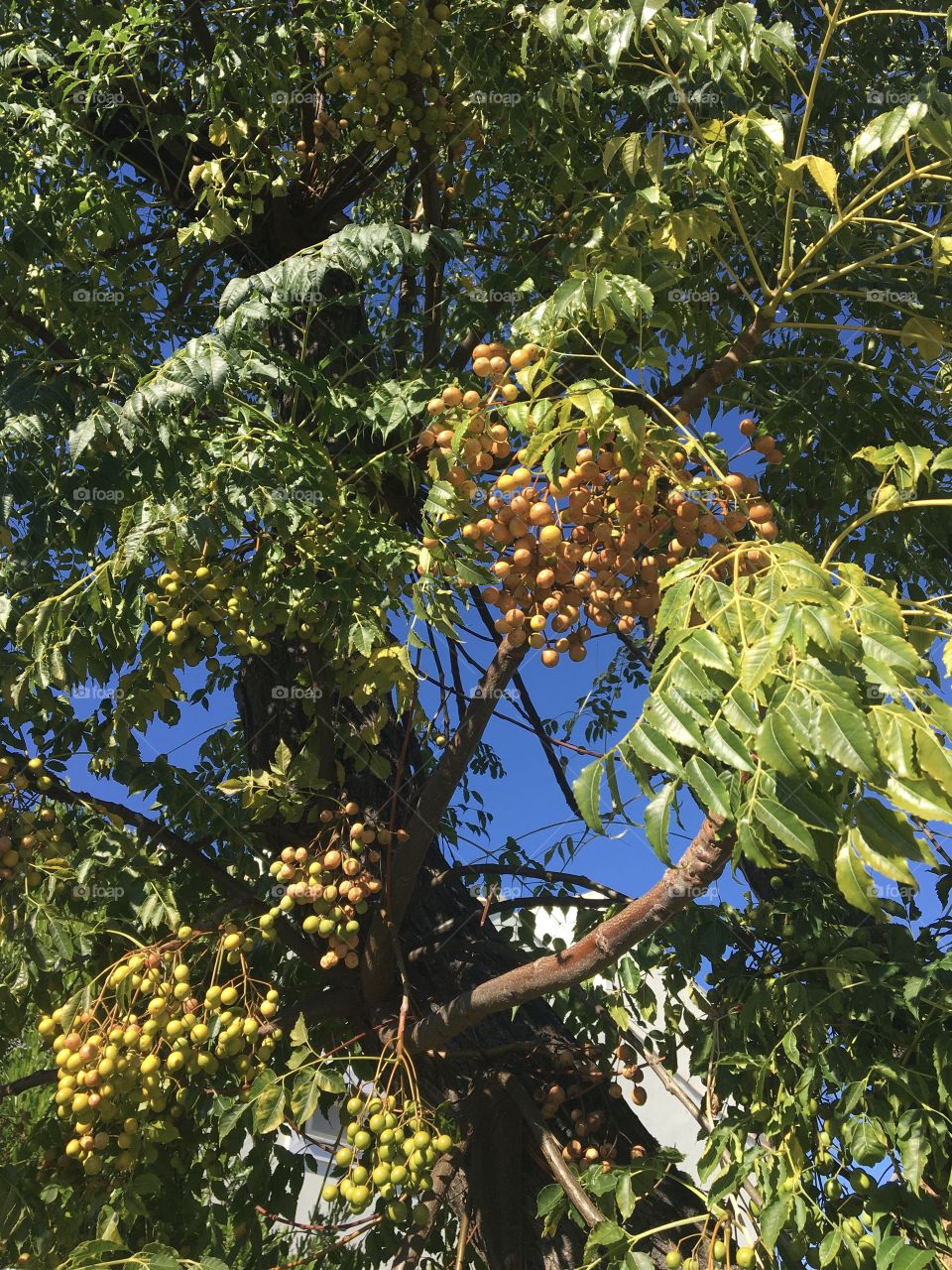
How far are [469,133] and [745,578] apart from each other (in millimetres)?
2458

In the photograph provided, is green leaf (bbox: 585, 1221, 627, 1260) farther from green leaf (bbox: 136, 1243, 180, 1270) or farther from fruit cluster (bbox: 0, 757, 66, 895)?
fruit cluster (bbox: 0, 757, 66, 895)

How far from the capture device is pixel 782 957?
2.71m

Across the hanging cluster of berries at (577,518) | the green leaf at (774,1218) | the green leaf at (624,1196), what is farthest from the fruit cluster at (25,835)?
the green leaf at (774,1218)

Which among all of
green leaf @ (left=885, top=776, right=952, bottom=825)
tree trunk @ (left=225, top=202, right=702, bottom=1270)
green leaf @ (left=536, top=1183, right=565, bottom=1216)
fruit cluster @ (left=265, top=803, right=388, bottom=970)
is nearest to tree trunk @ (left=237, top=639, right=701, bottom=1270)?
tree trunk @ (left=225, top=202, right=702, bottom=1270)

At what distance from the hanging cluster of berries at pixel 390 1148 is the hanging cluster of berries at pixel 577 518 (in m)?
1.08

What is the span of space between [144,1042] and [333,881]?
22.0 inches

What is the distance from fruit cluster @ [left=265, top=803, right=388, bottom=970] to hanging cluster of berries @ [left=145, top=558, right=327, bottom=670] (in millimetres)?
489

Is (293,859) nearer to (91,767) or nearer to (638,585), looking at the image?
(91,767)

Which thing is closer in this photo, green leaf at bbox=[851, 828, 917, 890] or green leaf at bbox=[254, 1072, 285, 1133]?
green leaf at bbox=[851, 828, 917, 890]

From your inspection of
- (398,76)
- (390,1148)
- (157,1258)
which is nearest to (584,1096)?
(390,1148)

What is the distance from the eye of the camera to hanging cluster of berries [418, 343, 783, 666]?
1759 mm

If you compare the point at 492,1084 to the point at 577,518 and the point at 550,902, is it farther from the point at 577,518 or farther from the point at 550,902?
the point at 577,518

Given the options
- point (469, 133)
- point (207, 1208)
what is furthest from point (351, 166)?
point (207, 1208)

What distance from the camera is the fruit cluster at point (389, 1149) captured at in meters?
2.22
